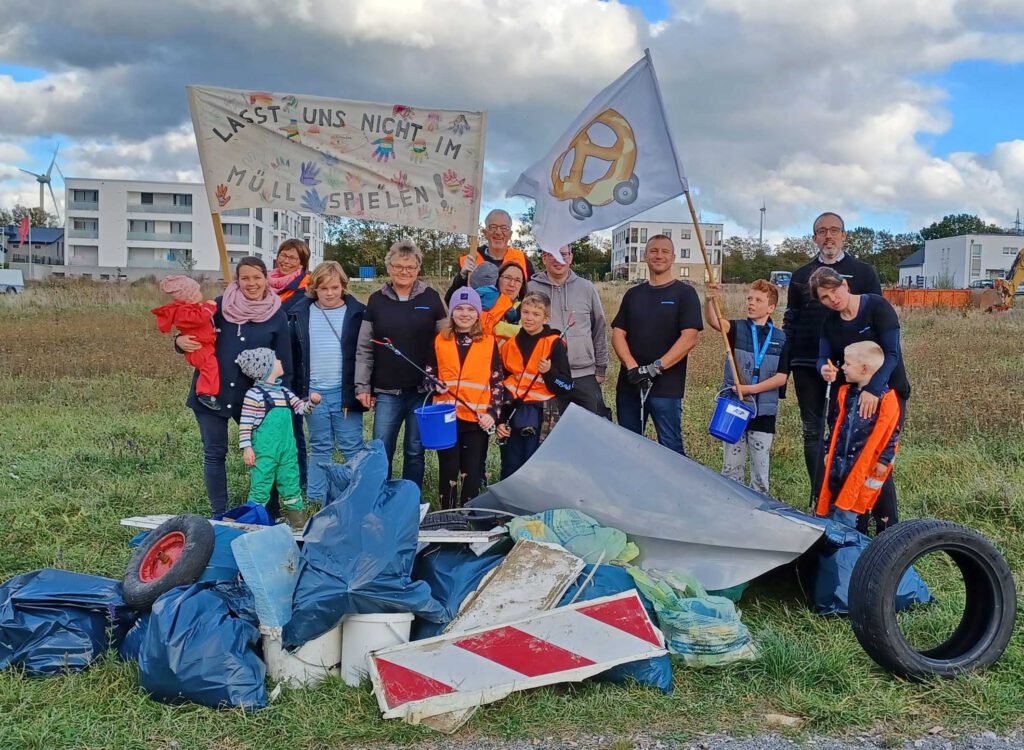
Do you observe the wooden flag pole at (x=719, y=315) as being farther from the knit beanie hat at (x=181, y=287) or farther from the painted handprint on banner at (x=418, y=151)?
the knit beanie hat at (x=181, y=287)

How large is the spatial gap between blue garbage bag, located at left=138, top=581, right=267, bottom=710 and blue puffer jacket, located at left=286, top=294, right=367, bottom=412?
2490 mm

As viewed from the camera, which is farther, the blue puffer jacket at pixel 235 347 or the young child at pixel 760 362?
the young child at pixel 760 362

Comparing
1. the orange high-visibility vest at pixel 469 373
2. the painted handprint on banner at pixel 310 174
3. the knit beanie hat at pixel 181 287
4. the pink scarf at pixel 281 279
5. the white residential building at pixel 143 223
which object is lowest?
the orange high-visibility vest at pixel 469 373

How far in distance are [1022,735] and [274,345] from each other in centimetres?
448

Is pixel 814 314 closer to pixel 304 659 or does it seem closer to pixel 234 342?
pixel 234 342

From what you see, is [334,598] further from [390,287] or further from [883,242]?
[883,242]

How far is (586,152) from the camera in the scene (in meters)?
6.03

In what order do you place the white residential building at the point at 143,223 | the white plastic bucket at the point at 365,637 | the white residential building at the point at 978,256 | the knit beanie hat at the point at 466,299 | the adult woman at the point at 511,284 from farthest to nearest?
the white residential building at the point at 978,256 → the white residential building at the point at 143,223 → the adult woman at the point at 511,284 → the knit beanie hat at the point at 466,299 → the white plastic bucket at the point at 365,637

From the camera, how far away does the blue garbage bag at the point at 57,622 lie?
354 cm

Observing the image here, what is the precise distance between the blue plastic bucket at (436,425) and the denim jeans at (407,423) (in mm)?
460

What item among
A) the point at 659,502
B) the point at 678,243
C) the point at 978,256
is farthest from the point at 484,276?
the point at 678,243

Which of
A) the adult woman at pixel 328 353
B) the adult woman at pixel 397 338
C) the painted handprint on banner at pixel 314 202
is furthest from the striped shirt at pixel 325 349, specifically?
the painted handprint on banner at pixel 314 202

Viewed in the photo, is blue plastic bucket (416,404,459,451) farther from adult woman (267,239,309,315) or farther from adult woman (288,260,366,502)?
adult woman (267,239,309,315)

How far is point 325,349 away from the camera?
5797 millimetres
